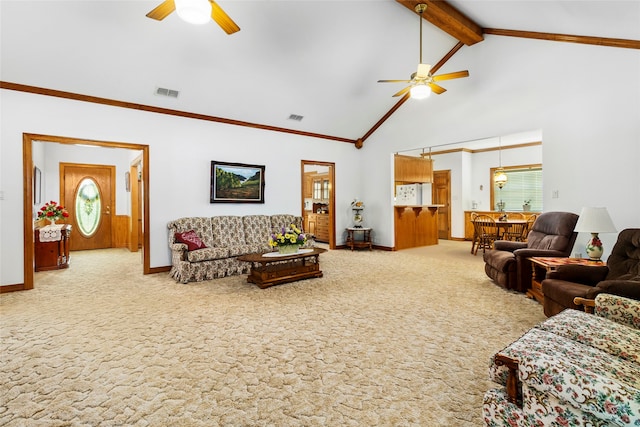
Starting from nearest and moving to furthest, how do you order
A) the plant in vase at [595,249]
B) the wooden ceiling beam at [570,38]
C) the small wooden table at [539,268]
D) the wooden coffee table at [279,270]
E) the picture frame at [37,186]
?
the plant in vase at [595,249] < the small wooden table at [539,268] < the wooden ceiling beam at [570,38] < the wooden coffee table at [279,270] < the picture frame at [37,186]

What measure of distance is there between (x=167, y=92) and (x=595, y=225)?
19.3 feet

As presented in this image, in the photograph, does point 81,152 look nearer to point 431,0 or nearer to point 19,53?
point 19,53

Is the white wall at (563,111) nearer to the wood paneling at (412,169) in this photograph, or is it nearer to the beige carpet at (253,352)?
the wood paneling at (412,169)

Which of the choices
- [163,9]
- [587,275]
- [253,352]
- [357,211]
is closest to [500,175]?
[357,211]

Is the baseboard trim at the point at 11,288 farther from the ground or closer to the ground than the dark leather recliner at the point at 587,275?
closer to the ground

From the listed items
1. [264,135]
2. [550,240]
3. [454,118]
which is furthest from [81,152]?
[550,240]

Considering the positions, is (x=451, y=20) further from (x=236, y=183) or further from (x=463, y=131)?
(x=236, y=183)

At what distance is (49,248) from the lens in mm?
5641

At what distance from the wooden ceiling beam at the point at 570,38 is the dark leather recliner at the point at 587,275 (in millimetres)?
2498

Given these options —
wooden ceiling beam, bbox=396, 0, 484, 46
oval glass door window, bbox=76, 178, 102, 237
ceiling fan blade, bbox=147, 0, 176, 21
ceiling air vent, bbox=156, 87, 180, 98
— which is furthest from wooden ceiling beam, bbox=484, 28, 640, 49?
oval glass door window, bbox=76, 178, 102, 237

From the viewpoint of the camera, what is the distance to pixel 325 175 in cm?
1004

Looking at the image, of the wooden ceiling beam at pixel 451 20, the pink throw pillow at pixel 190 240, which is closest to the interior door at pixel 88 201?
the pink throw pillow at pixel 190 240

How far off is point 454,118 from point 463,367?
5177mm

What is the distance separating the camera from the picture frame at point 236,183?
586 cm
